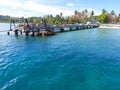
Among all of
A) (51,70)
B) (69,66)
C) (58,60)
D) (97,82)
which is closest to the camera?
(97,82)

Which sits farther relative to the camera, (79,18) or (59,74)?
(79,18)

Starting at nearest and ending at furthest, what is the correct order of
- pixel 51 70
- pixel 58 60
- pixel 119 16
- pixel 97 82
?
pixel 97 82 < pixel 51 70 < pixel 58 60 < pixel 119 16

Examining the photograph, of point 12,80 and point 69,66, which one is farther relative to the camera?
point 69,66

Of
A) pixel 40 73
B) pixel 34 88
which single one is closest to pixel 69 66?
pixel 40 73

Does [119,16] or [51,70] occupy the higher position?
[119,16]

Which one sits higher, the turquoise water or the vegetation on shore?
the vegetation on shore

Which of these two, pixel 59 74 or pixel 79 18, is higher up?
pixel 79 18

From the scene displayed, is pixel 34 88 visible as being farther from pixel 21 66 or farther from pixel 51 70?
pixel 21 66

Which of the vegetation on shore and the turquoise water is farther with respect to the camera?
the vegetation on shore

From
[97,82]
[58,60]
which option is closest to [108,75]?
[97,82]

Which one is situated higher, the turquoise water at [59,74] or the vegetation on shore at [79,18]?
the vegetation on shore at [79,18]

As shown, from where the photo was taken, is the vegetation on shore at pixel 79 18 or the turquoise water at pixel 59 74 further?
the vegetation on shore at pixel 79 18
